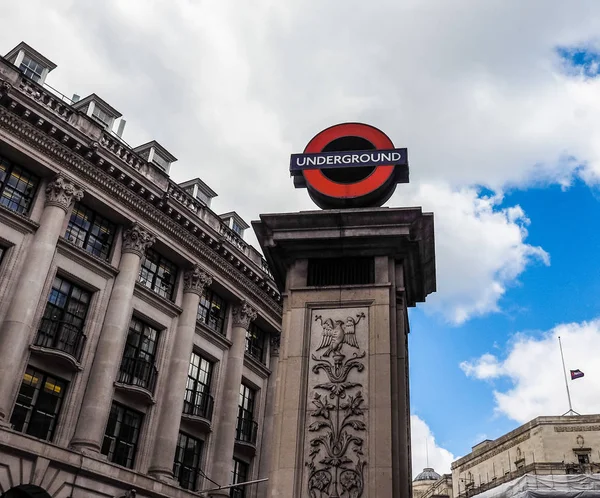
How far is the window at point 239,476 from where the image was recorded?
114 ft

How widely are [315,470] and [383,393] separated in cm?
188

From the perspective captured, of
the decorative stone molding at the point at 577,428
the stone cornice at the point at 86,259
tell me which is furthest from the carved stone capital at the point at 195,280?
the decorative stone molding at the point at 577,428

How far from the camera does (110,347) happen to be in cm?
2772

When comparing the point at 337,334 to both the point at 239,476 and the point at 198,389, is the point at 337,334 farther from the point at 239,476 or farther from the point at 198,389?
the point at 239,476

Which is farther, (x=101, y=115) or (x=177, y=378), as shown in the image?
(x=101, y=115)

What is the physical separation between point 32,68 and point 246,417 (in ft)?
77.8

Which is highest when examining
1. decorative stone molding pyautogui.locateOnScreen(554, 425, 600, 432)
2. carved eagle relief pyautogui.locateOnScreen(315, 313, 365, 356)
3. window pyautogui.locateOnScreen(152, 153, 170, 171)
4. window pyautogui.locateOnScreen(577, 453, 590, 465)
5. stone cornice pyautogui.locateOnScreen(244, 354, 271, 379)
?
window pyautogui.locateOnScreen(152, 153, 170, 171)

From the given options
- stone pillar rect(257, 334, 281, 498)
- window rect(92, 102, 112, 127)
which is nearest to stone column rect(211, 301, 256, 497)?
stone pillar rect(257, 334, 281, 498)

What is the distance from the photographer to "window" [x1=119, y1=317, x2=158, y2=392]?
95.7ft

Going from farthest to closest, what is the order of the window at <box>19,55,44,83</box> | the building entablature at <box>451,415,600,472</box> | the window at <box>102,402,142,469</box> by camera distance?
the building entablature at <box>451,415,600,472</box>, the window at <box>19,55,44,83</box>, the window at <box>102,402,142,469</box>

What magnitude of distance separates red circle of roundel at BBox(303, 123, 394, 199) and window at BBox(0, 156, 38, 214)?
1788 cm

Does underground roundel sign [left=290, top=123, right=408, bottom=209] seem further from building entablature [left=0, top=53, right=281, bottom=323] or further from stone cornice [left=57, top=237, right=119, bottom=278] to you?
building entablature [left=0, top=53, right=281, bottom=323]

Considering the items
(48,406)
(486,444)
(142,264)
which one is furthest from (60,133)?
(486,444)

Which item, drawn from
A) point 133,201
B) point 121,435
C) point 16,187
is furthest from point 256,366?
point 16,187
